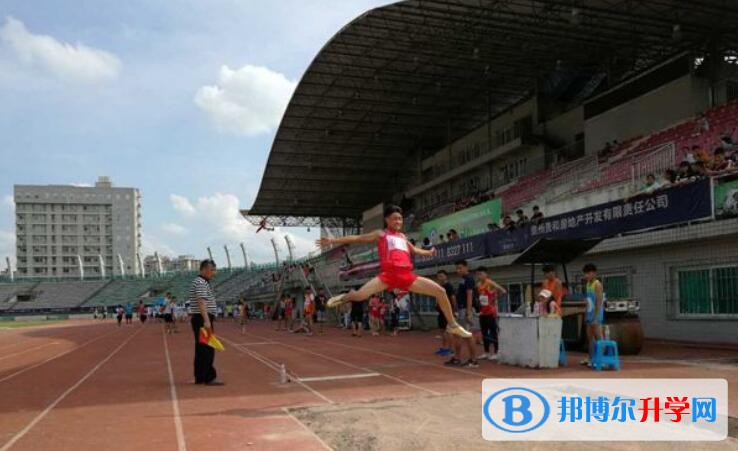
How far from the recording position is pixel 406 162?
54688 millimetres

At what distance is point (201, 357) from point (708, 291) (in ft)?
40.0

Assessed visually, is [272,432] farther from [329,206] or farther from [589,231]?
[329,206]

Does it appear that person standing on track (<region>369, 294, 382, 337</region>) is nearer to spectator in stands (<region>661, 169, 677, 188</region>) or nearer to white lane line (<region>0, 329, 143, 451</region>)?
spectator in stands (<region>661, 169, 677, 188</region>)

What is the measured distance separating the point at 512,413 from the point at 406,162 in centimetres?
4799

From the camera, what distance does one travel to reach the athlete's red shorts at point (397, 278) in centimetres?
847

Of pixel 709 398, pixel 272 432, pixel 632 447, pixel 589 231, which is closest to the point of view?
pixel 632 447

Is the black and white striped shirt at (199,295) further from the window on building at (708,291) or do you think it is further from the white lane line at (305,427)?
the window on building at (708,291)

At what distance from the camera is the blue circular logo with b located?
6.73m

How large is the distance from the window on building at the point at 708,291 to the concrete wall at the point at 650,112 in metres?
13.0

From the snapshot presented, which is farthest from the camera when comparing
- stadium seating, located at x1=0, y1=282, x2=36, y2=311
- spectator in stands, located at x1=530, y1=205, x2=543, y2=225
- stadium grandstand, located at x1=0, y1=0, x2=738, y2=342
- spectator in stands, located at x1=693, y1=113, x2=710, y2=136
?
stadium seating, located at x1=0, y1=282, x2=36, y2=311

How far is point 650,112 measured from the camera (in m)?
29.5

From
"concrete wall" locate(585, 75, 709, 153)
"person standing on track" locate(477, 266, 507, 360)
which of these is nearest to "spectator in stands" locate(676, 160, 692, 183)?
"person standing on track" locate(477, 266, 507, 360)

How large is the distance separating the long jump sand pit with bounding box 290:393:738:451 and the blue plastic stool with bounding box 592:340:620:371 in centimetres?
357

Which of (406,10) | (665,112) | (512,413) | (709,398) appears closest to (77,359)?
(512,413)
